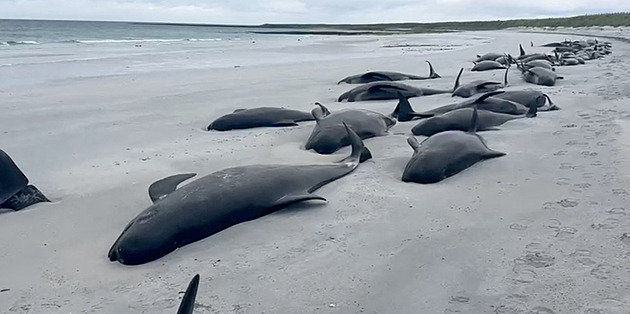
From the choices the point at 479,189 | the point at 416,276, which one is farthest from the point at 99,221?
the point at 479,189

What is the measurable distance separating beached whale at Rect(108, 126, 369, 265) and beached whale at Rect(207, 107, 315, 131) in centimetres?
253

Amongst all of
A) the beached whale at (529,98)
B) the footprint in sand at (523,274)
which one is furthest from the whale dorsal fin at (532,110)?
the footprint in sand at (523,274)

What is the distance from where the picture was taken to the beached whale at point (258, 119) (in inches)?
275

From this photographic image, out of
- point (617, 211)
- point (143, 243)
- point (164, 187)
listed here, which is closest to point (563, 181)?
point (617, 211)

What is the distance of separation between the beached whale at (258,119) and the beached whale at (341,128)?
12.9 inches

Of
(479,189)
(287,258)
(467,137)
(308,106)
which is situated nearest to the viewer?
(287,258)

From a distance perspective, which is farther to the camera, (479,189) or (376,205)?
(479,189)

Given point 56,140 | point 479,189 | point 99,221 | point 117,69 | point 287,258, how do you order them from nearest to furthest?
point 287,258 < point 99,221 < point 479,189 < point 56,140 < point 117,69

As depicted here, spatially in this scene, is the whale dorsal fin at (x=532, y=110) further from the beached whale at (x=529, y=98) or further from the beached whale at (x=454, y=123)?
the beached whale at (x=454, y=123)

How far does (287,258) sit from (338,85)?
8.34 m

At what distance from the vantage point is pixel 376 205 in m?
4.04

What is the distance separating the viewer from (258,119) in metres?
7.12

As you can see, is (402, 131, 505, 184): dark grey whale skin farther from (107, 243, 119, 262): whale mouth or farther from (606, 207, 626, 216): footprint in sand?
(107, 243, 119, 262): whale mouth

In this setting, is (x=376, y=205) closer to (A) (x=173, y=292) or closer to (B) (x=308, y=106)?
(A) (x=173, y=292)
